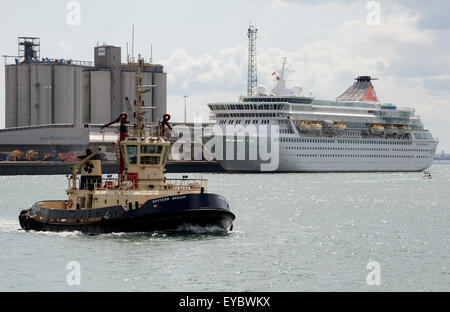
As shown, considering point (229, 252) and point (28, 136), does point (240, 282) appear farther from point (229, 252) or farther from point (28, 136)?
point (28, 136)

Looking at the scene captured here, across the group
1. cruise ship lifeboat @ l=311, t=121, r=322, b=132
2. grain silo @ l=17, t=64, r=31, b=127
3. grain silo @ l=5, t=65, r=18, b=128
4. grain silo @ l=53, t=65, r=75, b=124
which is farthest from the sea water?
grain silo @ l=5, t=65, r=18, b=128

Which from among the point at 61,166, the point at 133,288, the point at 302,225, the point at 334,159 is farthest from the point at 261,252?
the point at 334,159

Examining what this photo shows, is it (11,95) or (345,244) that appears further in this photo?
(11,95)

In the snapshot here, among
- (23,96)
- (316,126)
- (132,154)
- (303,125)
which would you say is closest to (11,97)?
(23,96)

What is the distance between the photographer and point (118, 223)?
42625mm

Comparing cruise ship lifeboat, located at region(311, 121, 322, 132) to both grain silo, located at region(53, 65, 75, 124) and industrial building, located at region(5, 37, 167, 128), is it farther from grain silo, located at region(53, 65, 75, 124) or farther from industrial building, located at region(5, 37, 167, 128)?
grain silo, located at region(53, 65, 75, 124)

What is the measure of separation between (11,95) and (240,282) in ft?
483

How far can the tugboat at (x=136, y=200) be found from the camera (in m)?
42.2

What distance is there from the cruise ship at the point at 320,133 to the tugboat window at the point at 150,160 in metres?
92.9

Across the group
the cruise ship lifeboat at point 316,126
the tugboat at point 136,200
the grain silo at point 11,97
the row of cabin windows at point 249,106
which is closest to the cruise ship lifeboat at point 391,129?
the cruise ship lifeboat at point 316,126

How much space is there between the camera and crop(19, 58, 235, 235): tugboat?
1661 inches

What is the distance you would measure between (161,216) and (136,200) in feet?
5.39

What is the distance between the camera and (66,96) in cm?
17025

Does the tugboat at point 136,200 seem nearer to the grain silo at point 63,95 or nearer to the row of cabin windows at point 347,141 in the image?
the row of cabin windows at point 347,141
